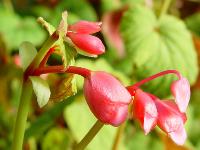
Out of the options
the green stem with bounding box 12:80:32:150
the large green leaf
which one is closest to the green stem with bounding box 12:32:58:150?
the green stem with bounding box 12:80:32:150

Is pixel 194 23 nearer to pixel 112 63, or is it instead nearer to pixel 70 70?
pixel 112 63

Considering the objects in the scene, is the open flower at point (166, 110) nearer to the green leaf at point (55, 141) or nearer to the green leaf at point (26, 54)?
the green leaf at point (26, 54)

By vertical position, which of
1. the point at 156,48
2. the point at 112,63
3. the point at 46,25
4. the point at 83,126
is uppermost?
the point at 46,25

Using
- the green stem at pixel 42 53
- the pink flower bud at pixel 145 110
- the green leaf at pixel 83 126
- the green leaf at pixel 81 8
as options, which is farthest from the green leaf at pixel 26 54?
the green leaf at pixel 81 8

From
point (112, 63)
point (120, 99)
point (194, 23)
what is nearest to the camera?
point (120, 99)

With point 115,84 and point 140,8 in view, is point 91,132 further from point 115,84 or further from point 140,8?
point 140,8

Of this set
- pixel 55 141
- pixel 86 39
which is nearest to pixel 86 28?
pixel 86 39
